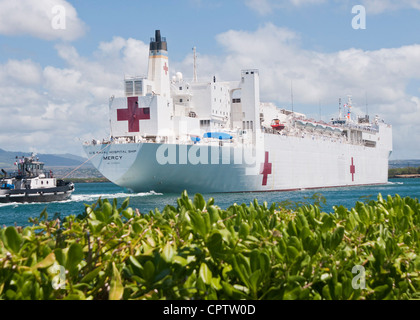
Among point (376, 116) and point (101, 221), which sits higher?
point (376, 116)

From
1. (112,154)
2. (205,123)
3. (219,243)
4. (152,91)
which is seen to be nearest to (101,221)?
(219,243)

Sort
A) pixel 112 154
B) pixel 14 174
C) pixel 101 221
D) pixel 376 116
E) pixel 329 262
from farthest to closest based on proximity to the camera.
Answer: pixel 376 116
pixel 14 174
pixel 112 154
pixel 101 221
pixel 329 262

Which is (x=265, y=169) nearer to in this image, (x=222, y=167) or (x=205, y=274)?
(x=222, y=167)

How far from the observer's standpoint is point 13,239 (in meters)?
2.68

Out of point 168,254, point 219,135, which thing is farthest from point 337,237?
point 219,135

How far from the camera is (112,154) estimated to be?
31750 millimetres

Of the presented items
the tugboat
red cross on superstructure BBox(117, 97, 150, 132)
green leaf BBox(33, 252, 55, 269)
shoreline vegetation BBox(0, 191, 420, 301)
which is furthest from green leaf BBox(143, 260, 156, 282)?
the tugboat

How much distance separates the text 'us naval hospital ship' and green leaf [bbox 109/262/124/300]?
91.9 ft

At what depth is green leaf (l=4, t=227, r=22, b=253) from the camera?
2.65 metres

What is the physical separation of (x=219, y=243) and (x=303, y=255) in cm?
49

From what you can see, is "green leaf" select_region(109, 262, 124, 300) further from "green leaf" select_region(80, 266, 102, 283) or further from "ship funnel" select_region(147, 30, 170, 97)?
"ship funnel" select_region(147, 30, 170, 97)
